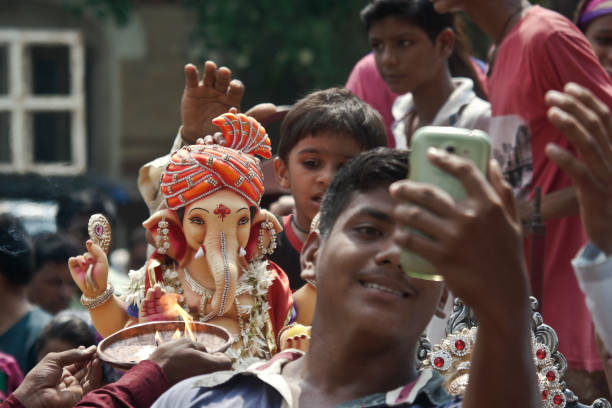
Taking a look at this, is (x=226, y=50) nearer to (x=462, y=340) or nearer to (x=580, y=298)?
(x=580, y=298)

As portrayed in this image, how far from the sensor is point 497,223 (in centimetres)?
157

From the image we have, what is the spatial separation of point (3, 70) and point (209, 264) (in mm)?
9556

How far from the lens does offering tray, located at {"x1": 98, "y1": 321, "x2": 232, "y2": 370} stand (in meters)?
2.71

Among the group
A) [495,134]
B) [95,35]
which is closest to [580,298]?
[495,134]

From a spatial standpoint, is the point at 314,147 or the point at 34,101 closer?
the point at 314,147

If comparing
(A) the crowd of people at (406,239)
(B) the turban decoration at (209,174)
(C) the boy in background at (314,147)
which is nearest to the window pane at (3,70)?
(A) the crowd of people at (406,239)

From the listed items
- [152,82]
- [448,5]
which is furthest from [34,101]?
[448,5]

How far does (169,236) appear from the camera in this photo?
123 inches

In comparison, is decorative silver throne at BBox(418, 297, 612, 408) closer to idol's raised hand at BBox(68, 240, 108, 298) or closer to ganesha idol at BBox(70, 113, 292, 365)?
ganesha idol at BBox(70, 113, 292, 365)

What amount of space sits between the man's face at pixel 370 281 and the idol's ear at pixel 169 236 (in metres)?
0.91

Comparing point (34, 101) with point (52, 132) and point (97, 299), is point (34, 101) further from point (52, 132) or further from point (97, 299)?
point (97, 299)

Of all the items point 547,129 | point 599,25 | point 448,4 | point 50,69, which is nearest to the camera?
point 547,129

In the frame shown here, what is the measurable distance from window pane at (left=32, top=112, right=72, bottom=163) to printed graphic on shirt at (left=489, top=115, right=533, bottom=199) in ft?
29.7

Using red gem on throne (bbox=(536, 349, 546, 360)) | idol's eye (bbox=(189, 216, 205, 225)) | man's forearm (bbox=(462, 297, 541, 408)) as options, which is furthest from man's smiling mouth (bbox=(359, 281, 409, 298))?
idol's eye (bbox=(189, 216, 205, 225))
